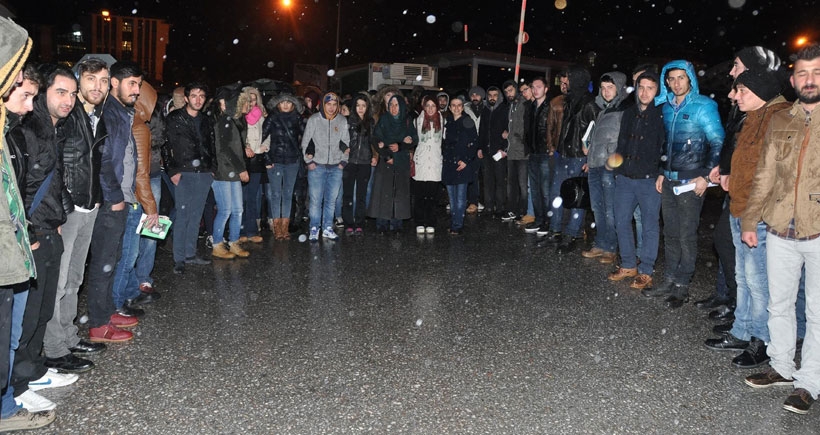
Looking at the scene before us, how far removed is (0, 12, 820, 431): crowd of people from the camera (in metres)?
3.58

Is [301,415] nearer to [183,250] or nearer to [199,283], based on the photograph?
[199,283]

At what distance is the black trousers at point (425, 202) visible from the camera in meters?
9.22

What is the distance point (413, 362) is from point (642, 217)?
3359mm

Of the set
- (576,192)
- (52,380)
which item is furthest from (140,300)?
(576,192)

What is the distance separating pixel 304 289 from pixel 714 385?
3.76 m

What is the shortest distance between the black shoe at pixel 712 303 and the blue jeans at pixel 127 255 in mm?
5204

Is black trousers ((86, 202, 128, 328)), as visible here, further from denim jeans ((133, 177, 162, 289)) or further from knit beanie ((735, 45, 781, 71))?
knit beanie ((735, 45, 781, 71))

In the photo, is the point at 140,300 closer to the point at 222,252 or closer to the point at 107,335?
the point at 107,335

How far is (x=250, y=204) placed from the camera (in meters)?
8.37

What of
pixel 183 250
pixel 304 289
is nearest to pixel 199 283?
pixel 183 250

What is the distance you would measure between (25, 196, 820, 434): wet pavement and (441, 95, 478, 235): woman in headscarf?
2429mm

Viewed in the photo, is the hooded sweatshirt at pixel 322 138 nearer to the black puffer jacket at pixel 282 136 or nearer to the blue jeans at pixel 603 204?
the black puffer jacket at pixel 282 136

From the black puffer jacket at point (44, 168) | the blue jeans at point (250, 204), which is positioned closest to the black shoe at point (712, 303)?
the black puffer jacket at point (44, 168)


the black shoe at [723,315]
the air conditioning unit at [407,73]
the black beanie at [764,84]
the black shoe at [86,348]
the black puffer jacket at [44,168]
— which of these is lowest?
the black shoe at [86,348]
